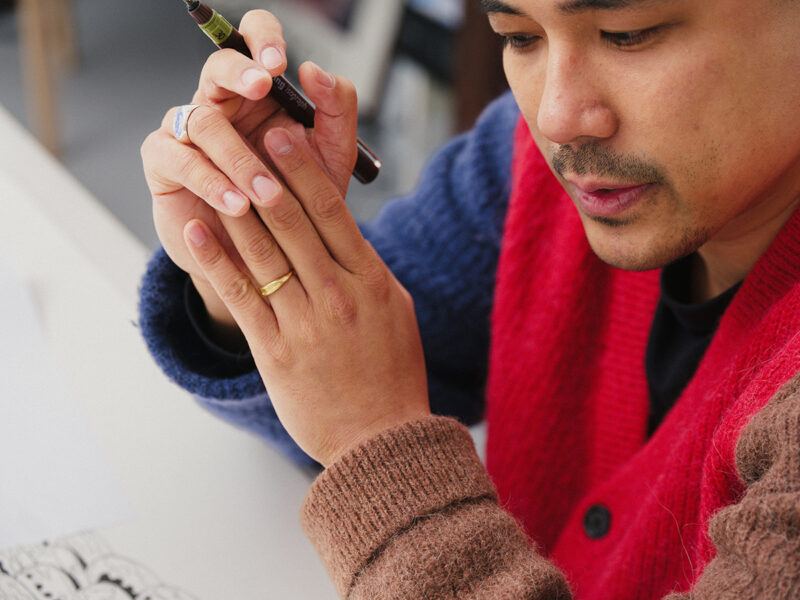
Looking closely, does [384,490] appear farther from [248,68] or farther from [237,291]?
[248,68]

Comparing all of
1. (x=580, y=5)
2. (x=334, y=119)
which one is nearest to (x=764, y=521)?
(x=580, y=5)

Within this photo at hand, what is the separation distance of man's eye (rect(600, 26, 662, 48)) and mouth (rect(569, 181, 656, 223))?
9 cm

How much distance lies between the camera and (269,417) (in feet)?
2.62

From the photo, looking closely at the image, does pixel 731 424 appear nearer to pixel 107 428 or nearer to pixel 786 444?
pixel 786 444

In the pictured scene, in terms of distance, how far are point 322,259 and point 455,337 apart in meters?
0.29

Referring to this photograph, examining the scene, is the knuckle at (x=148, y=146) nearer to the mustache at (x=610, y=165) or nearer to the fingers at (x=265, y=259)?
the fingers at (x=265, y=259)

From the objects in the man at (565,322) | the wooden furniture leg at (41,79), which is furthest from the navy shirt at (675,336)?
the wooden furniture leg at (41,79)

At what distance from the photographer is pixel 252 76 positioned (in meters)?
0.66

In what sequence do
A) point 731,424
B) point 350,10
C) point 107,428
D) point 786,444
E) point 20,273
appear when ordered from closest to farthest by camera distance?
1. point 786,444
2. point 731,424
3. point 107,428
4. point 20,273
5. point 350,10

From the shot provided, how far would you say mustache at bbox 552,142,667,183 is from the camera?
64 cm

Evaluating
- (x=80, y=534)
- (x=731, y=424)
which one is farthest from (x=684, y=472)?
(x=80, y=534)

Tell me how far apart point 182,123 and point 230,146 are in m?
0.05

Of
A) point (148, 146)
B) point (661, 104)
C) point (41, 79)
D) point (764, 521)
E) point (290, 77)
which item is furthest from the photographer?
point (290, 77)

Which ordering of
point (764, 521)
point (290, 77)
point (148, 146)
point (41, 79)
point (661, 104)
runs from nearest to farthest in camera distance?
point (764, 521) < point (661, 104) < point (148, 146) < point (41, 79) < point (290, 77)
